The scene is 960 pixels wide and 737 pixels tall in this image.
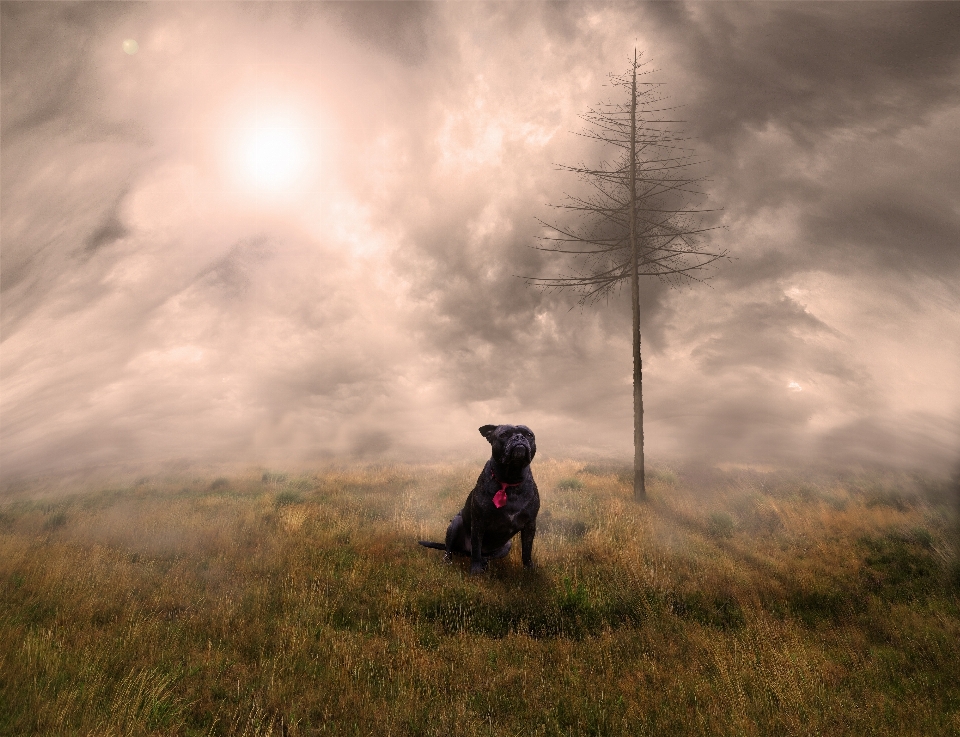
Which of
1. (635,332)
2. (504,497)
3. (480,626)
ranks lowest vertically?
(480,626)

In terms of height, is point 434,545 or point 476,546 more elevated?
point 476,546

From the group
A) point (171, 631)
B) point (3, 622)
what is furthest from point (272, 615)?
point (3, 622)

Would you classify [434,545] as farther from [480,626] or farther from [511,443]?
[511,443]

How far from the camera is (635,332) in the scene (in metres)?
12.9

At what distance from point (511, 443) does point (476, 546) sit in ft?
5.82

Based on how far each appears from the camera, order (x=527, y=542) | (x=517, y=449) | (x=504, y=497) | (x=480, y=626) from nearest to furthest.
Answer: (x=480, y=626) → (x=517, y=449) → (x=504, y=497) → (x=527, y=542)

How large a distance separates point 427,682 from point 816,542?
28.9 ft

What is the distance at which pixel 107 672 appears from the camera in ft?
12.6

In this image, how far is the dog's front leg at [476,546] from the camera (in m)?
6.28

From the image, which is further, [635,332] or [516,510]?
[635,332]

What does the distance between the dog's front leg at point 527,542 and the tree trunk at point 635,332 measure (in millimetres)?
6193

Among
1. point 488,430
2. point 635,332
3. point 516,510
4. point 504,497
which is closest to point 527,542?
point 516,510

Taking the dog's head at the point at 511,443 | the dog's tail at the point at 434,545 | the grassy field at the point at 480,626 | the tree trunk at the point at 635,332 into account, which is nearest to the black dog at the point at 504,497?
the dog's head at the point at 511,443

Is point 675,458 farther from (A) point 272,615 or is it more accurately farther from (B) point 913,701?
(A) point 272,615
